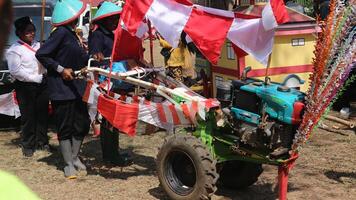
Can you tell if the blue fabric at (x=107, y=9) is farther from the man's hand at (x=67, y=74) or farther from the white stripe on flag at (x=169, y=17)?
the white stripe on flag at (x=169, y=17)

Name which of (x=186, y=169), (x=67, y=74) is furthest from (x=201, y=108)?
(x=67, y=74)

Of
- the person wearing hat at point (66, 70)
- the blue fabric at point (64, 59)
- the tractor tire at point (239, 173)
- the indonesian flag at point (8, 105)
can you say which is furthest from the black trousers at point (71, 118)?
the indonesian flag at point (8, 105)

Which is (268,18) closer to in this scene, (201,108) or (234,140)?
(201,108)

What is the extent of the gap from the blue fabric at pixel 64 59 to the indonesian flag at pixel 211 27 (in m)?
1.28

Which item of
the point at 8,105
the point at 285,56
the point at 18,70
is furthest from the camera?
the point at 285,56

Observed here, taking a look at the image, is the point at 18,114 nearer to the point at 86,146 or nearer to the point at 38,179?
the point at 86,146

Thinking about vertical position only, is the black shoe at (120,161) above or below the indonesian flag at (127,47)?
below

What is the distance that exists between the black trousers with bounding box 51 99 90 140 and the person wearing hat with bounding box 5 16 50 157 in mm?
1013

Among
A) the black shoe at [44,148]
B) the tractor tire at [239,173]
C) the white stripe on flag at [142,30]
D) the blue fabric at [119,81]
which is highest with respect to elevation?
the white stripe on flag at [142,30]

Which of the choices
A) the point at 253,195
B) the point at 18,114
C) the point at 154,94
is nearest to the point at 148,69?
the point at 154,94

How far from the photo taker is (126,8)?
4.88m

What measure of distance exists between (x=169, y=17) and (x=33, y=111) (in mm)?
3030

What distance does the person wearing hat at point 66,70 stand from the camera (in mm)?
5582

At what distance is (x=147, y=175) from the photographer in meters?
5.82
